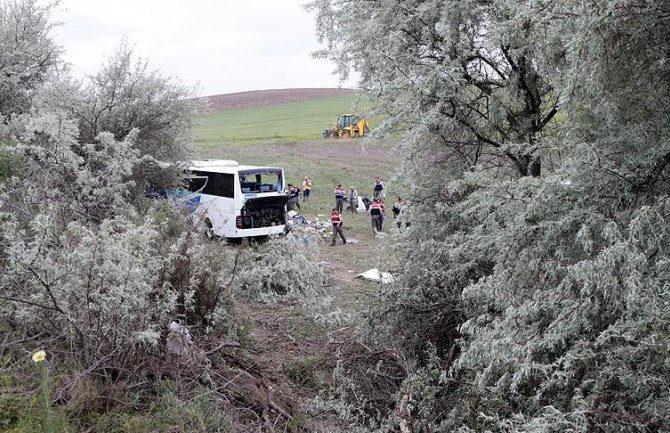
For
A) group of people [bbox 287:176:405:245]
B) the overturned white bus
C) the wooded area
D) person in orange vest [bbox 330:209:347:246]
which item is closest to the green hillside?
group of people [bbox 287:176:405:245]

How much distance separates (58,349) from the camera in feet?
13.6

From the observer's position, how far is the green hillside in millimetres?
43781

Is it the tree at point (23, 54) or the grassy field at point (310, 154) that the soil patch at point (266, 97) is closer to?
the grassy field at point (310, 154)

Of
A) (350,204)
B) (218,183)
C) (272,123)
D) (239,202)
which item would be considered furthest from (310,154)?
(239,202)

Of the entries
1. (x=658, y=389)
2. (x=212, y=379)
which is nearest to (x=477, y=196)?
(x=658, y=389)

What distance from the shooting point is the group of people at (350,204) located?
57.6 feet

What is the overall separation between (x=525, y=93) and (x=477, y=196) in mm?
3618

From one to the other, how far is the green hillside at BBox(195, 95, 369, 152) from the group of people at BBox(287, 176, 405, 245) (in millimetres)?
11074

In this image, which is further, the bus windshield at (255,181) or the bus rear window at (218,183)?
the bus windshield at (255,181)

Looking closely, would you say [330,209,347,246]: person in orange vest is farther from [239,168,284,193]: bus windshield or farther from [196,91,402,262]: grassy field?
[239,168,284,193]: bus windshield

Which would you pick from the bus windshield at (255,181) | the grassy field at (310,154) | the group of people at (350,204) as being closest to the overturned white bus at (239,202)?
the bus windshield at (255,181)

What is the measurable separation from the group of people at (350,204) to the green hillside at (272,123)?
11.1 metres

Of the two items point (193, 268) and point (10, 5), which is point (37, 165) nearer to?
point (193, 268)

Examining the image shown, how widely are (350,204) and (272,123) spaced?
33974mm
